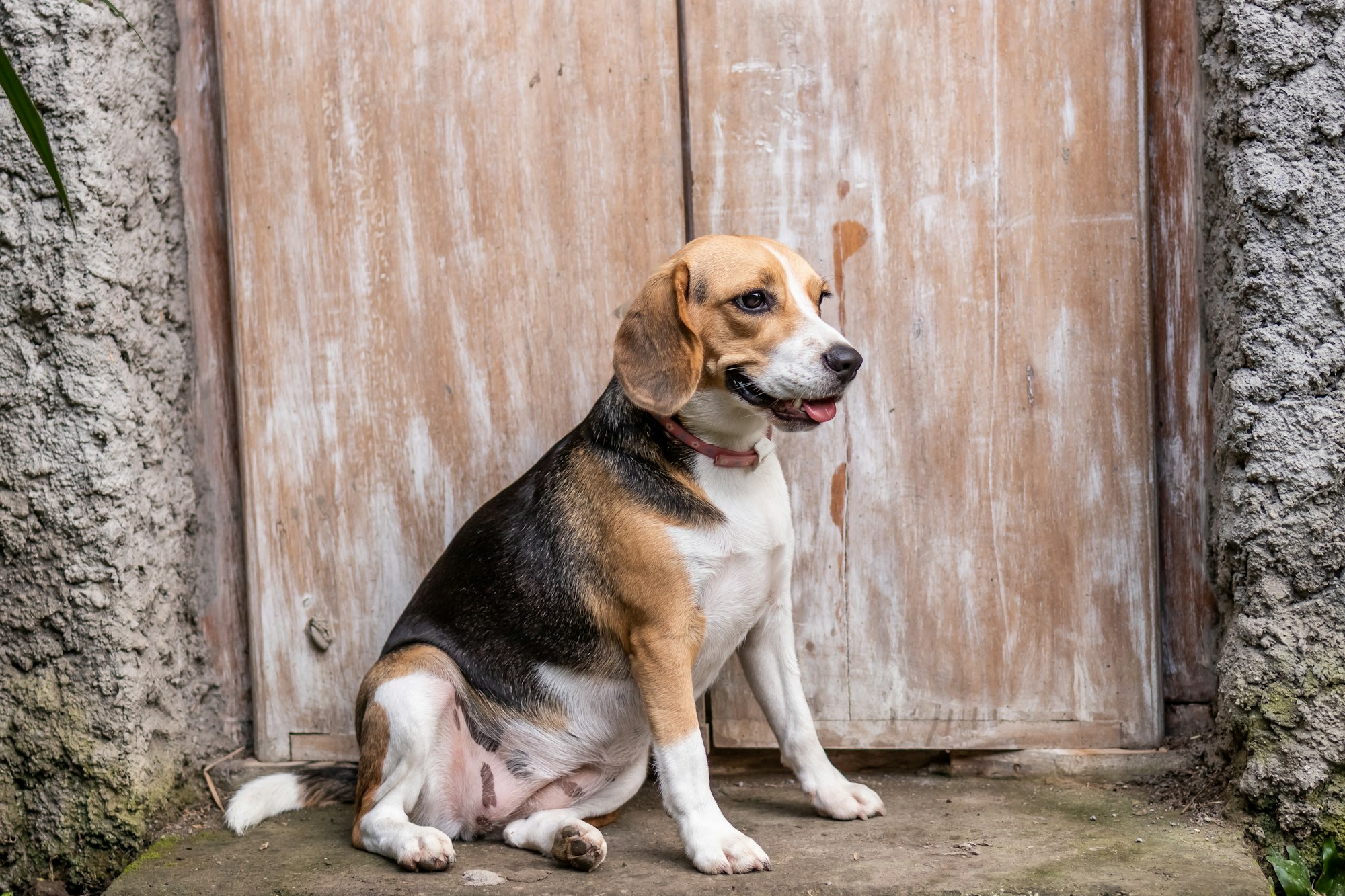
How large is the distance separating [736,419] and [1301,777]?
1.73 m

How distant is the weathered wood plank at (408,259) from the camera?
3.52 metres

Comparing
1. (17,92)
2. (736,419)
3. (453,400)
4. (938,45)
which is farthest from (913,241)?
(17,92)

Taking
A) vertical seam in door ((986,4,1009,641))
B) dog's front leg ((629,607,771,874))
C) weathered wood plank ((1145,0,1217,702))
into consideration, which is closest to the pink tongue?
dog's front leg ((629,607,771,874))

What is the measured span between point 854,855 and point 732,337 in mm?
1363

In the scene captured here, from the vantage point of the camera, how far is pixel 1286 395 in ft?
9.62

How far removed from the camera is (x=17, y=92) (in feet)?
6.64

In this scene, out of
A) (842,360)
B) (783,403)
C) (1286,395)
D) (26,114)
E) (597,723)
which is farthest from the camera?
(597,723)

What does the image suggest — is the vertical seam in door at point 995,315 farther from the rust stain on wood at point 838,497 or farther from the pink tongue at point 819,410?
the pink tongue at point 819,410

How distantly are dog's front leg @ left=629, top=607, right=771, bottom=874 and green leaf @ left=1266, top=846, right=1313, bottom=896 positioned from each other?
1309 millimetres

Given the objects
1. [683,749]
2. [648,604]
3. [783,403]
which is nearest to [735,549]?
[648,604]

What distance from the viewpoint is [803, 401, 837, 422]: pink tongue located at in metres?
2.81

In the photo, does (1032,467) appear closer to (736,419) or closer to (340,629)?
(736,419)

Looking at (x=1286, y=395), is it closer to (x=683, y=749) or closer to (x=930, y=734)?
(x=930, y=734)

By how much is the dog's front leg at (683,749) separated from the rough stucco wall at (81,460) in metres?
1.58
